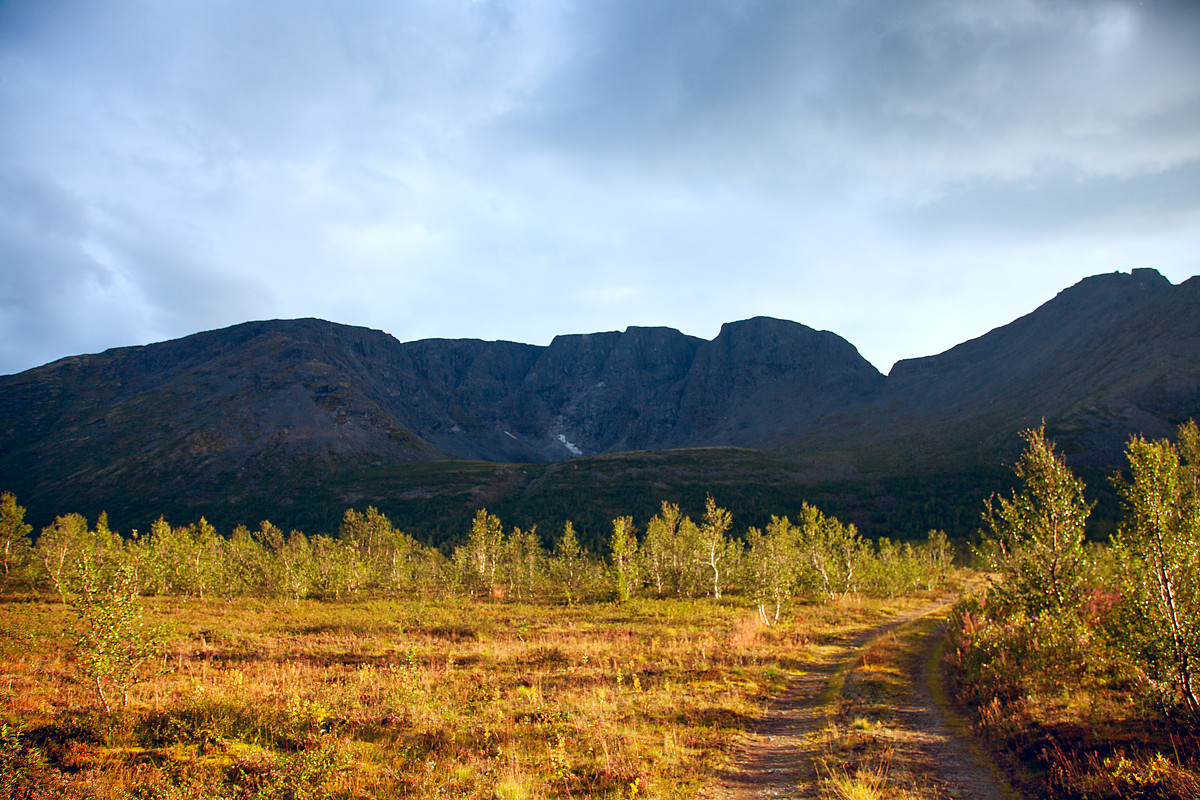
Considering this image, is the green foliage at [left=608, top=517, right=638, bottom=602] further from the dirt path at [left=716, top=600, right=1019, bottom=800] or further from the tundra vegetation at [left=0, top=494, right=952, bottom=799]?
the dirt path at [left=716, top=600, right=1019, bottom=800]

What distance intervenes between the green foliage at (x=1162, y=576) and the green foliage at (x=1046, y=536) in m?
2.33

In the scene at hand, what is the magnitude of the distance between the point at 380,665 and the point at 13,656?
13.6 meters

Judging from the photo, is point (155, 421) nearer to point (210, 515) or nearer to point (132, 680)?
point (210, 515)

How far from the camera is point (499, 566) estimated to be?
214 feet

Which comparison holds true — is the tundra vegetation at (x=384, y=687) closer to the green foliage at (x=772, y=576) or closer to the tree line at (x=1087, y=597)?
the green foliage at (x=772, y=576)

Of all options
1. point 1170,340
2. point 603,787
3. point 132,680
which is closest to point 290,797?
point 603,787

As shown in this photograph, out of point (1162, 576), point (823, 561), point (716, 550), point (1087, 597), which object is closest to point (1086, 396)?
point (823, 561)

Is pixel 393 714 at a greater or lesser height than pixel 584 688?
greater

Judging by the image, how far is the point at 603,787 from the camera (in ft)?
34.8

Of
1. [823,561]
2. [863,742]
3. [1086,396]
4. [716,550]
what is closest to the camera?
[863,742]

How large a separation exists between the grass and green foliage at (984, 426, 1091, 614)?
379 inches

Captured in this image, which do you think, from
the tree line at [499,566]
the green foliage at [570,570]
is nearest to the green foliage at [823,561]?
the tree line at [499,566]

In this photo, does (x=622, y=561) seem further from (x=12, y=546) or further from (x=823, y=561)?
(x=12, y=546)

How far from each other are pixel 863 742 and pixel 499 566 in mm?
56960
